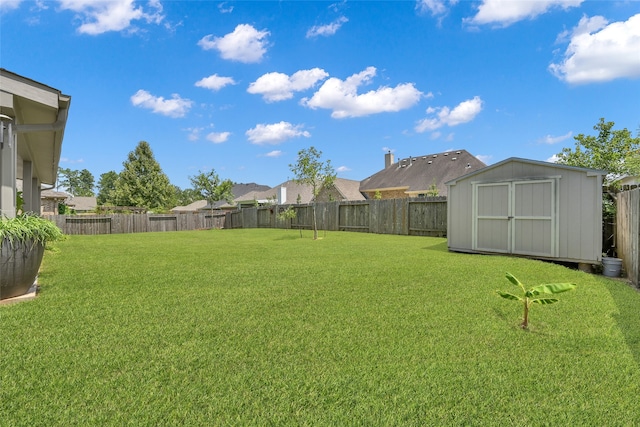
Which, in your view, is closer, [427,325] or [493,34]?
[427,325]

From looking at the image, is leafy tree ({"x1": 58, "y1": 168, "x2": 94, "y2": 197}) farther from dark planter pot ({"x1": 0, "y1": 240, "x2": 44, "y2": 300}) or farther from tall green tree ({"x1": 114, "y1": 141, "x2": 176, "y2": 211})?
dark planter pot ({"x1": 0, "y1": 240, "x2": 44, "y2": 300})

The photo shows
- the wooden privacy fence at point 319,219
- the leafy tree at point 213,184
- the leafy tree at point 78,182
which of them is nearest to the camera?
the wooden privacy fence at point 319,219

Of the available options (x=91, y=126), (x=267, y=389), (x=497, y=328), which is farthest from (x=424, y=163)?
(x=267, y=389)

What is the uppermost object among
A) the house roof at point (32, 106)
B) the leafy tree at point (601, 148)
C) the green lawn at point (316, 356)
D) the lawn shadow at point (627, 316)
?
the leafy tree at point (601, 148)

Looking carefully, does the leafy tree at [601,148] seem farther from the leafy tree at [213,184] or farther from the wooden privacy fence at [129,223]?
the leafy tree at [213,184]

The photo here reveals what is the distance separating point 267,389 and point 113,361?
1.16 meters

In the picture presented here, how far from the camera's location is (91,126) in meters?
16.5

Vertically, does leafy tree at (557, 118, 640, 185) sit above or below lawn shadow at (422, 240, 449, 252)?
above

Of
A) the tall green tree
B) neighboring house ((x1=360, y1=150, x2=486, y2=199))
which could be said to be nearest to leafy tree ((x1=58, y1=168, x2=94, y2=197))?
the tall green tree

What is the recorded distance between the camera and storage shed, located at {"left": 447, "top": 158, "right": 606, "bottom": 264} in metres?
6.04

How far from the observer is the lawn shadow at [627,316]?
2.58 m

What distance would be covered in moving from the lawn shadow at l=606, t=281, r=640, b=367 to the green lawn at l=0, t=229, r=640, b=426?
2 cm

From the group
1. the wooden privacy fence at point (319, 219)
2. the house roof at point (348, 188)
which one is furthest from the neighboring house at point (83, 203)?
the house roof at point (348, 188)

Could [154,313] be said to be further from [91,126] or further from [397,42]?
[91,126]
